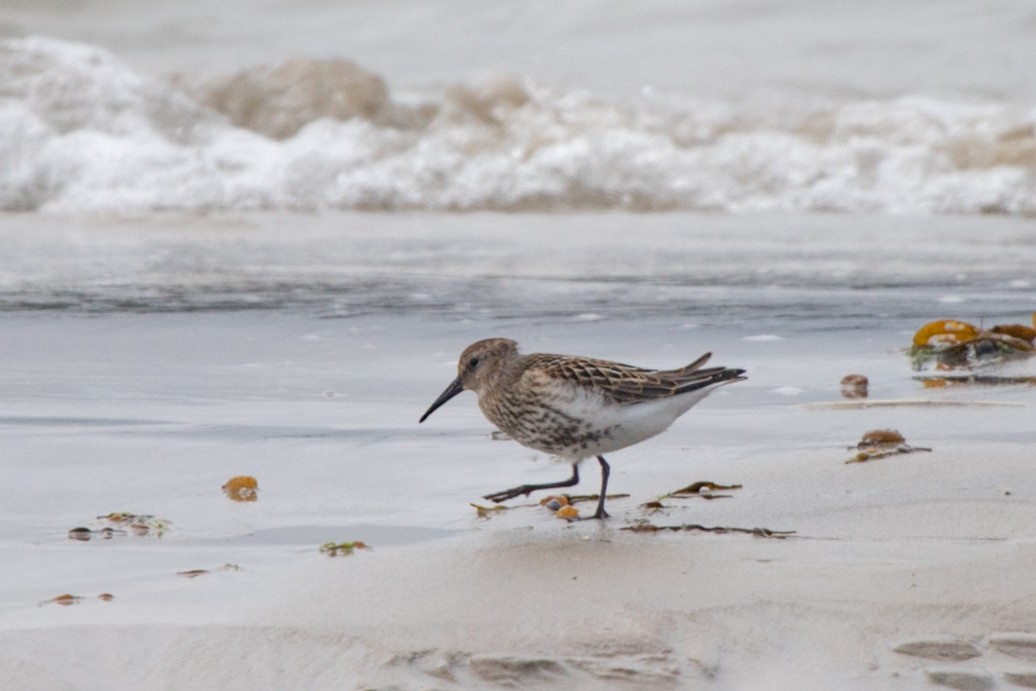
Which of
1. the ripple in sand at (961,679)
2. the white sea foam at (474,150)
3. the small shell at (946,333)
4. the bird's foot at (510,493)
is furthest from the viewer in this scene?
the white sea foam at (474,150)

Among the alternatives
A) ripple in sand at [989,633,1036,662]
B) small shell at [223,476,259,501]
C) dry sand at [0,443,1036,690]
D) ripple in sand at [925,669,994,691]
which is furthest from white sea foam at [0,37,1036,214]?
ripple in sand at [925,669,994,691]

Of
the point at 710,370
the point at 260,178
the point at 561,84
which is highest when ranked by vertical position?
the point at 561,84

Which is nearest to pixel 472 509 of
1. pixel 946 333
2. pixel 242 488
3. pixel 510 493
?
pixel 510 493

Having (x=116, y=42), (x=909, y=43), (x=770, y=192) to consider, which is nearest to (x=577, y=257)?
(x=770, y=192)

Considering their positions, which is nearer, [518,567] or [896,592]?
[896,592]

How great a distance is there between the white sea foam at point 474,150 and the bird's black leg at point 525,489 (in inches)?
359

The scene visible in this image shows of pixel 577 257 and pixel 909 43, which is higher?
pixel 909 43

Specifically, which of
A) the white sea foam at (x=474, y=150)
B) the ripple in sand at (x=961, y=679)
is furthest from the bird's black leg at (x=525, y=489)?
the white sea foam at (x=474, y=150)

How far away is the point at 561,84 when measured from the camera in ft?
52.3

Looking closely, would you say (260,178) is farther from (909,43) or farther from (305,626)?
(305,626)

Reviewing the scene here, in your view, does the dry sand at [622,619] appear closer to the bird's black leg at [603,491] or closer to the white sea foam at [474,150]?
the bird's black leg at [603,491]

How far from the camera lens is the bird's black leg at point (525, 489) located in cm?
369

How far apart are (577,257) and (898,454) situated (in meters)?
5.77

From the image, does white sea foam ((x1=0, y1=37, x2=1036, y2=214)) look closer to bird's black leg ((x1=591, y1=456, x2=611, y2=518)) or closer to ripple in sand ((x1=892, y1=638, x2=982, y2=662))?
bird's black leg ((x1=591, y1=456, x2=611, y2=518))
